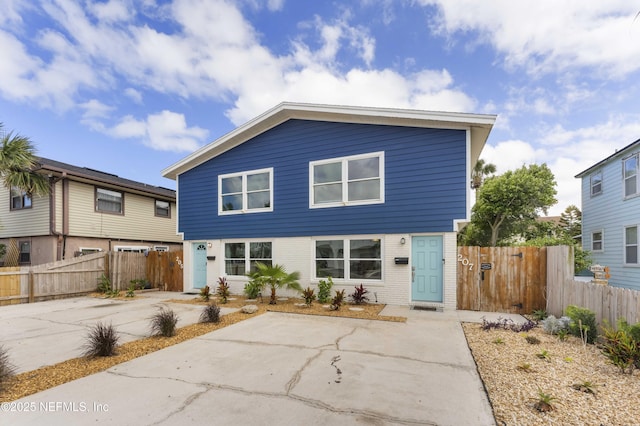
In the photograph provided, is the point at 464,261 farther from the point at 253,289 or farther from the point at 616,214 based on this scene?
the point at 616,214

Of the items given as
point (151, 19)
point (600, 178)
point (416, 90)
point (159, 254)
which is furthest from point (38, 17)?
point (600, 178)

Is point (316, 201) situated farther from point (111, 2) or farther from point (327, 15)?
point (111, 2)

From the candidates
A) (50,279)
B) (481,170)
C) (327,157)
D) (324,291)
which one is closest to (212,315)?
(324,291)

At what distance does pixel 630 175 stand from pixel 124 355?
1785 centimetres

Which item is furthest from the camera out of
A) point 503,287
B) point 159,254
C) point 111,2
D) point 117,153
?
point 117,153

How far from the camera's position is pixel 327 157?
1026 cm

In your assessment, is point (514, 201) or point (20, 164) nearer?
point (20, 164)

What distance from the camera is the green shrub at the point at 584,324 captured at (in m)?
5.34

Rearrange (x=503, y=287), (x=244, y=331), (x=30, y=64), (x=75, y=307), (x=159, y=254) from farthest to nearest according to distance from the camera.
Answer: (x=159, y=254)
(x=30, y=64)
(x=75, y=307)
(x=503, y=287)
(x=244, y=331)

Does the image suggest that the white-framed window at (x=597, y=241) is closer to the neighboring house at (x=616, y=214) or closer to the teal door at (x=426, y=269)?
the neighboring house at (x=616, y=214)

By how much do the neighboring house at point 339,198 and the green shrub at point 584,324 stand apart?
123 inches

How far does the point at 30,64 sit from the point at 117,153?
30.2ft

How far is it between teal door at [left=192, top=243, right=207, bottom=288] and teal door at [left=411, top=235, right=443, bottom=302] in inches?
328

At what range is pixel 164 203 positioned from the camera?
18125mm
